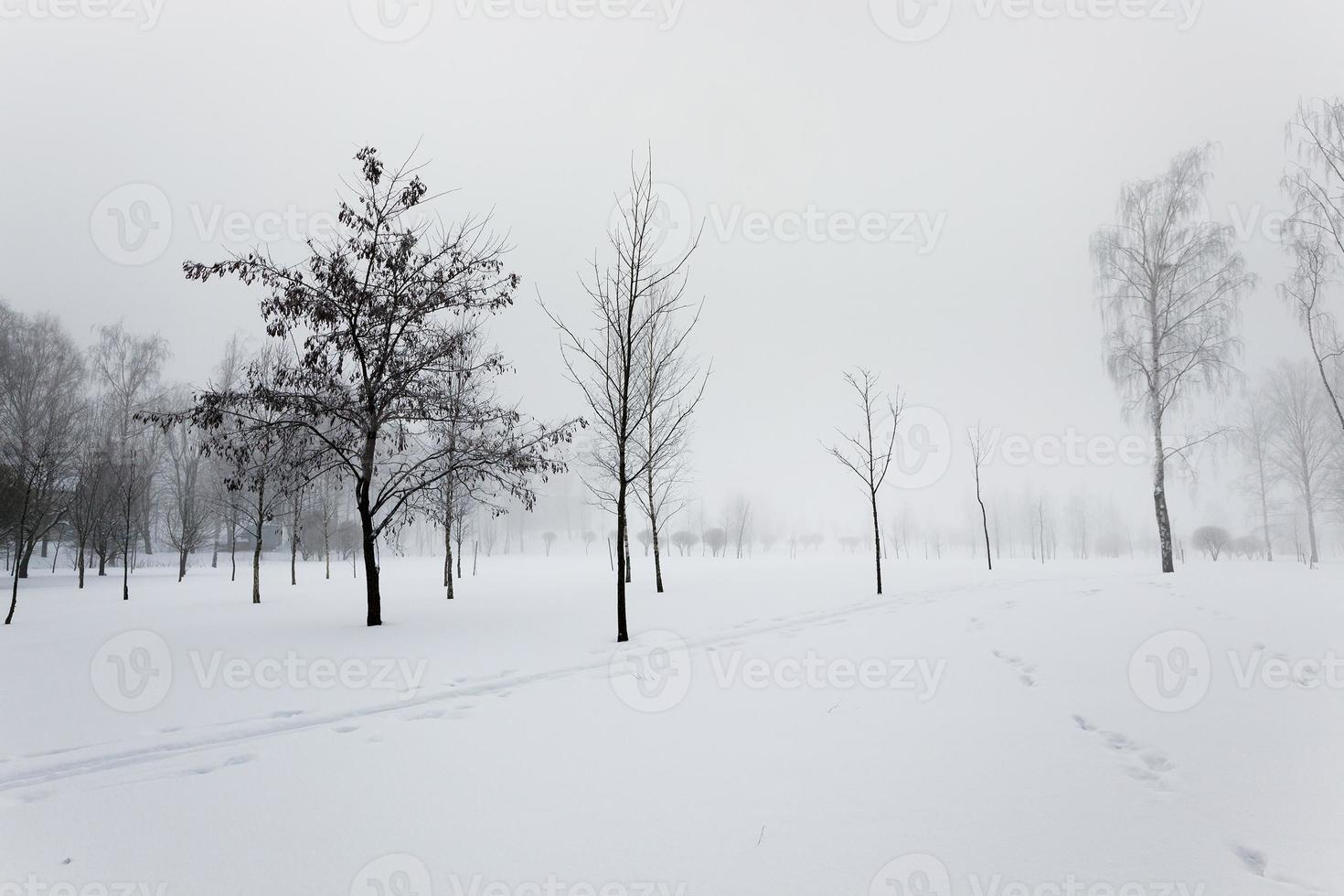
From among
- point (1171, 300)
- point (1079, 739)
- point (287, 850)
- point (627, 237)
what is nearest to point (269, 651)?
point (287, 850)

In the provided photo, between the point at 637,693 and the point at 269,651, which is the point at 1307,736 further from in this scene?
the point at 269,651

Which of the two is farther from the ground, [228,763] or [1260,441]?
[1260,441]

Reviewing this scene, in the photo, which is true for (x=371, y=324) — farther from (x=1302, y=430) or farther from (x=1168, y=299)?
(x=1302, y=430)

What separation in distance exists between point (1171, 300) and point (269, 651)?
77.4 ft

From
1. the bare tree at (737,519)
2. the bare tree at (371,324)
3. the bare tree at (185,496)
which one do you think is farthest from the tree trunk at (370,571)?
the bare tree at (737,519)

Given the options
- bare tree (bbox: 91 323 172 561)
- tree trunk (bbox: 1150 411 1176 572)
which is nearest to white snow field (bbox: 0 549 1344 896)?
tree trunk (bbox: 1150 411 1176 572)

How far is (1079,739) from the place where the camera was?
3932mm

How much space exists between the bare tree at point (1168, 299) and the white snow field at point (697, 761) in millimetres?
Result: 9679

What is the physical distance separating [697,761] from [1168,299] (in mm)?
20292

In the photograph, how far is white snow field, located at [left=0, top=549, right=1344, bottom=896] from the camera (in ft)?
8.29

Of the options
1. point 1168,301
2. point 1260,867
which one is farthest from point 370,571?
point 1168,301

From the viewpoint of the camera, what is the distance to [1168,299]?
52.7 ft

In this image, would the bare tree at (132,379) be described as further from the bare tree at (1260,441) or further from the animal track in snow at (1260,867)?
the bare tree at (1260,441)

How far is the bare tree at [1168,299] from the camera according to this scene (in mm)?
15617
